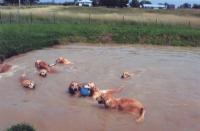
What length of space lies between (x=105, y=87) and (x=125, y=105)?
3.98 metres

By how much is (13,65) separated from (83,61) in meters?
3.80

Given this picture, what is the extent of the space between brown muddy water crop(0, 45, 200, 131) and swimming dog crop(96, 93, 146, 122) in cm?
24

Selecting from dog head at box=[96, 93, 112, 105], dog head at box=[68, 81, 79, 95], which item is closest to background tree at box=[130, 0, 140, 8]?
dog head at box=[68, 81, 79, 95]

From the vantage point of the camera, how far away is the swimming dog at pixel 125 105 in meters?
15.2

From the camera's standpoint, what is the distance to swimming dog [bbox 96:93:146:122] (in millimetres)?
15219

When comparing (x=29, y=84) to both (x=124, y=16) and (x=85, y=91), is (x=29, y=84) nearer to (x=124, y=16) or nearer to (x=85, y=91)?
(x=85, y=91)

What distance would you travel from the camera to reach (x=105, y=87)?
1947 centimetres

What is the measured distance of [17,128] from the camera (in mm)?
10281

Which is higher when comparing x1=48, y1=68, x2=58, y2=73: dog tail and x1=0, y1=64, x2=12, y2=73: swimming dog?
x1=0, y1=64, x2=12, y2=73: swimming dog

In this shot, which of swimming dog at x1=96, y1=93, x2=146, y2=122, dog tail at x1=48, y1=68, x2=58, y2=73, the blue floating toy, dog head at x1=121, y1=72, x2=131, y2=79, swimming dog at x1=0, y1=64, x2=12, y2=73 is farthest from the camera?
dog tail at x1=48, y1=68, x2=58, y2=73

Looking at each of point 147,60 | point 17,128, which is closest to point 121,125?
point 17,128

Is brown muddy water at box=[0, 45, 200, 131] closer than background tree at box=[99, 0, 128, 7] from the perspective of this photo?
Yes

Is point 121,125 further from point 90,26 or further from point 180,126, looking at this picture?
point 90,26

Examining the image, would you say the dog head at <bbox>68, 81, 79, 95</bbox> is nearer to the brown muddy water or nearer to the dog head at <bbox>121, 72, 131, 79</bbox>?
the brown muddy water
